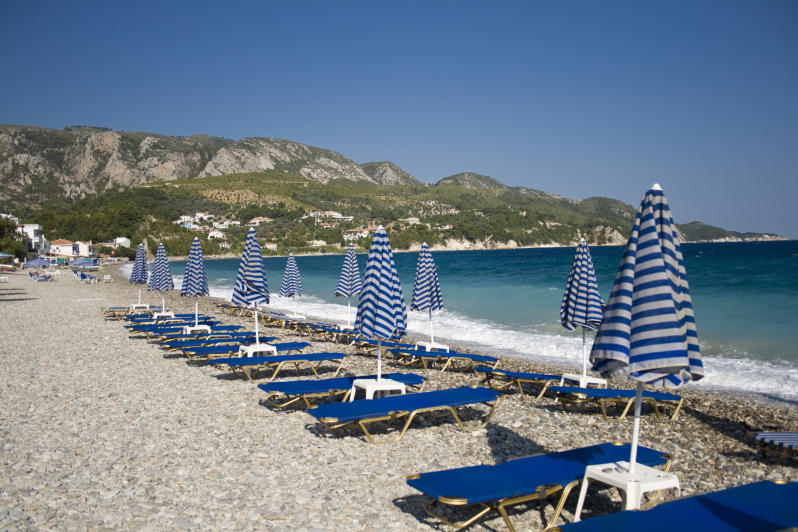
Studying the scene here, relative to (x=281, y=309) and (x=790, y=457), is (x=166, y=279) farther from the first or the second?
(x=790, y=457)

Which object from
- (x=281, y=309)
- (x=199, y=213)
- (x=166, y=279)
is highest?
(x=199, y=213)

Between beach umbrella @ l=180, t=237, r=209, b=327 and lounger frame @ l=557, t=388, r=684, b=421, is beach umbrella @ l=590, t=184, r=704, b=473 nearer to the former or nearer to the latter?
lounger frame @ l=557, t=388, r=684, b=421

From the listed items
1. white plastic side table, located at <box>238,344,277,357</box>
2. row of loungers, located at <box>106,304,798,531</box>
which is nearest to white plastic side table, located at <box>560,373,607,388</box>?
row of loungers, located at <box>106,304,798,531</box>

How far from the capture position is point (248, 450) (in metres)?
5.21

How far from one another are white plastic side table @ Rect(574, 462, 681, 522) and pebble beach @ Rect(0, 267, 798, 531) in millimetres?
517

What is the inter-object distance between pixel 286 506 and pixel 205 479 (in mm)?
939

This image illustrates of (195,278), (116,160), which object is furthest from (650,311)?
(116,160)

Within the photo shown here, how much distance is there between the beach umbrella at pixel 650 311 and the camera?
3137 millimetres

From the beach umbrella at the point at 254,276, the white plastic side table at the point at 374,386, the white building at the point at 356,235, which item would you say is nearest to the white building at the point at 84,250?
Result: the white building at the point at 356,235

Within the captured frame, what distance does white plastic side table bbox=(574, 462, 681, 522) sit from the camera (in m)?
3.46

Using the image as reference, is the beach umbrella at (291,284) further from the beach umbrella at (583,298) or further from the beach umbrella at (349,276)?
the beach umbrella at (583,298)

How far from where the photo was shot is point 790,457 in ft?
17.5

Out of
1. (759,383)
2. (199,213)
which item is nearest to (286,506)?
(759,383)

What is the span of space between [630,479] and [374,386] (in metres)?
3.59
